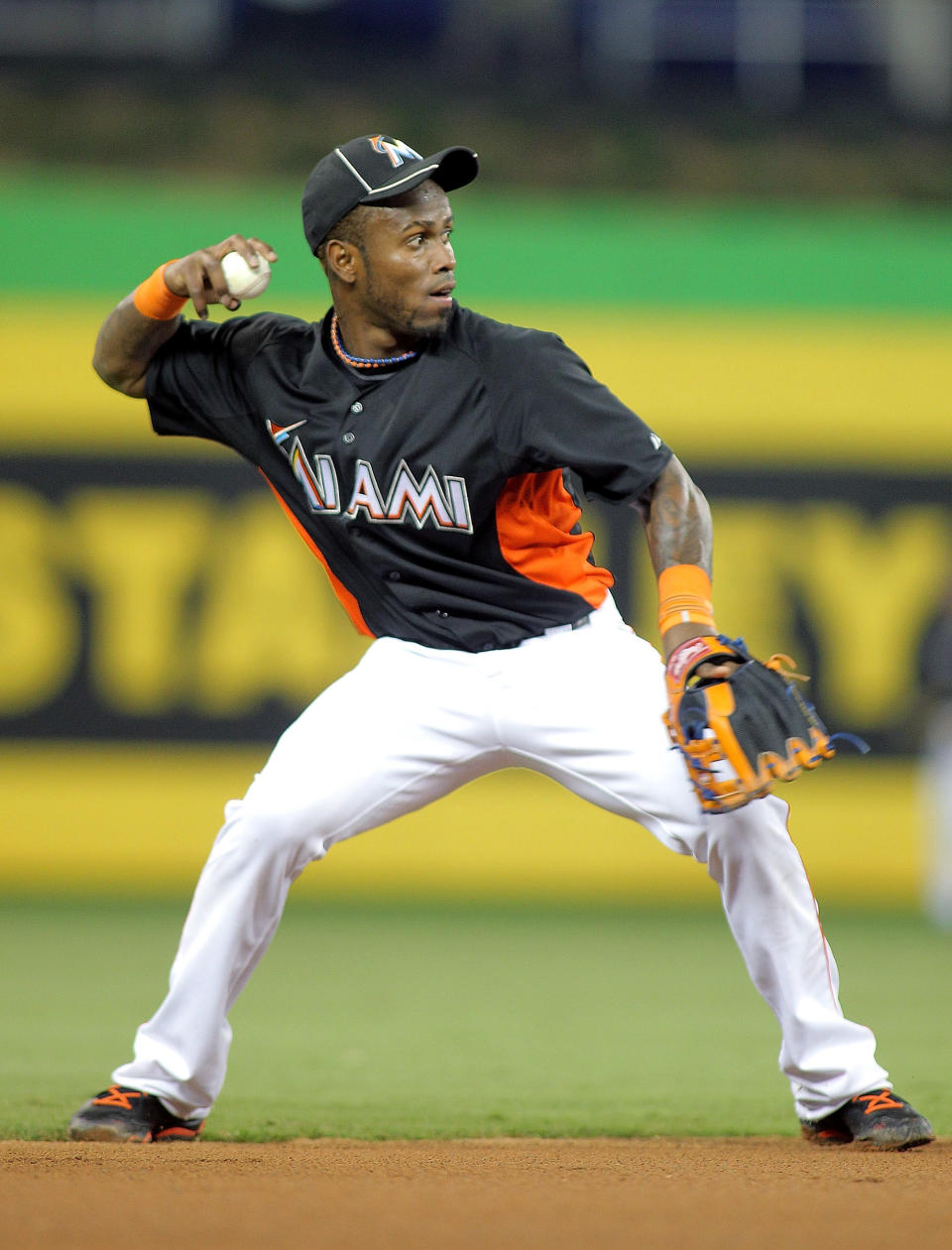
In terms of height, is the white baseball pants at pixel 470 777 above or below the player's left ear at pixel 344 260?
below

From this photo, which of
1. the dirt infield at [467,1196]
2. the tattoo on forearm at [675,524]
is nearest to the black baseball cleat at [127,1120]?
the dirt infield at [467,1196]

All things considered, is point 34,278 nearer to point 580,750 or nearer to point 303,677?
point 303,677

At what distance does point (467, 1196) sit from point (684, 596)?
1.34 m

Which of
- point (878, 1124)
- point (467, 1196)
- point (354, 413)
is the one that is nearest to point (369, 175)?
point (354, 413)

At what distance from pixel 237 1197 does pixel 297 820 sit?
0.87 meters

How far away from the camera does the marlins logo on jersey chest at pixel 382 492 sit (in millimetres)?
3607

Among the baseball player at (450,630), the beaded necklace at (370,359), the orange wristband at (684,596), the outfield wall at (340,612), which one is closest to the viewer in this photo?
the orange wristband at (684,596)

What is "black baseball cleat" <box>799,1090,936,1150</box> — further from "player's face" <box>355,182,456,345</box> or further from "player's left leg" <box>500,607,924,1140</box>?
"player's face" <box>355,182,456,345</box>

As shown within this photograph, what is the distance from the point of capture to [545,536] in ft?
12.2

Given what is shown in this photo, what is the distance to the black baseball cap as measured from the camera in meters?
3.61

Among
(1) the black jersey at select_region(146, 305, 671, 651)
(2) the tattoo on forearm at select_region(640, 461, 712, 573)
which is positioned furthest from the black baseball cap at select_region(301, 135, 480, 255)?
(2) the tattoo on forearm at select_region(640, 461, 712, 573)

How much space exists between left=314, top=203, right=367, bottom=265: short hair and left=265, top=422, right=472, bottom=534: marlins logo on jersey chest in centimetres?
46

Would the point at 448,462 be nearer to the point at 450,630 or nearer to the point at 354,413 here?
the point at 354,413

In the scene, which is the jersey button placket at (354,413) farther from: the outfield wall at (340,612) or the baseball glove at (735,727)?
the outfield wall at (340,612)
